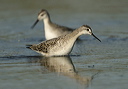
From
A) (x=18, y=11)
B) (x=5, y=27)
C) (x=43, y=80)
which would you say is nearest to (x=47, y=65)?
(x=43, y=80)

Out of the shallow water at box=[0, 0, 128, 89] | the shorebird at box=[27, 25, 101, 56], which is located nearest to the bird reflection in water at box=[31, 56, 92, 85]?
the shallow water at box=[0, 0, 128, 89]

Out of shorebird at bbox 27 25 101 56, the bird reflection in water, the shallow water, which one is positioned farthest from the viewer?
shorebird at bbox 27 25 101 56

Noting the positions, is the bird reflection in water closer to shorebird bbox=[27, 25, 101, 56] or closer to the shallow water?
the shallow water

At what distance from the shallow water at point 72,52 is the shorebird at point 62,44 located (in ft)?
0.75

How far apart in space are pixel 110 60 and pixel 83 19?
7.77 meters

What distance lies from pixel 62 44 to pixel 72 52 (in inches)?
47.8

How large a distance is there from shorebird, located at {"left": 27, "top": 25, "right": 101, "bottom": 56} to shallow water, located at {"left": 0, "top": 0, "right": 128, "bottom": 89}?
229mm

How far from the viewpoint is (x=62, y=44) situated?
12164mm

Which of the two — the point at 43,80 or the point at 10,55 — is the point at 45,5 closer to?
the point at 10,55

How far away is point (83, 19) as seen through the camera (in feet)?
63.1

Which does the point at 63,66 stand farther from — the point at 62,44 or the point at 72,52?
the point at 72,52

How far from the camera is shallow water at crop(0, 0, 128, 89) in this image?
30.6 ft

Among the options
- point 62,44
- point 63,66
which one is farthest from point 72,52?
point 63,66

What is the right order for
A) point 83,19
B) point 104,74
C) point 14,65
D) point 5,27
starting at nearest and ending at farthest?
point 104,74 → point 14,65 → point 5,27 → point 83,19
